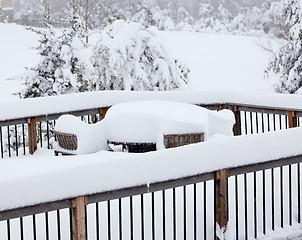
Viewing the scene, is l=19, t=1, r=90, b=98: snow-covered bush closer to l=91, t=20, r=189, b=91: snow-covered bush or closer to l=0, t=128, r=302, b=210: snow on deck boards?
l=91, t=20, r=189, b=91: snow-covered bush

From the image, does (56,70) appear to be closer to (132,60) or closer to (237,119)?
(132,60)

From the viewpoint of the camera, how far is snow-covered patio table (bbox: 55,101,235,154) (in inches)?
A: 289

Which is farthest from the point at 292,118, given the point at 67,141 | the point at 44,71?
the point at 44,71

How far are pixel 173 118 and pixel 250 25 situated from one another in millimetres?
26588

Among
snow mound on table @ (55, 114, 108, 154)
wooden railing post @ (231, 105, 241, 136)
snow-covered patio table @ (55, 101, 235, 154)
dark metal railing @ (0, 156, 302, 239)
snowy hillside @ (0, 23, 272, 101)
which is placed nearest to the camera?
dark metal railing @ (0, 156, 302, 239)

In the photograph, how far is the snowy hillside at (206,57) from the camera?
2477 centimetres

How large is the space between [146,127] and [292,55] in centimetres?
1266

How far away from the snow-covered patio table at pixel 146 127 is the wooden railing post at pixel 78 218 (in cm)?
349

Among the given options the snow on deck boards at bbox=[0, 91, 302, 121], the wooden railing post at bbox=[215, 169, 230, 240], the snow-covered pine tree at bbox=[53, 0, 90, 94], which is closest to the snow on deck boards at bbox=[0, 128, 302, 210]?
the wooden railing post at bbox=[215, 169, 230, 240]

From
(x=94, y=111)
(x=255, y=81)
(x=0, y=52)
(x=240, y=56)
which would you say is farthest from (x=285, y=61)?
(x=0, y=52)

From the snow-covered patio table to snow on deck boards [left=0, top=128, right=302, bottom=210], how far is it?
2.62 meters

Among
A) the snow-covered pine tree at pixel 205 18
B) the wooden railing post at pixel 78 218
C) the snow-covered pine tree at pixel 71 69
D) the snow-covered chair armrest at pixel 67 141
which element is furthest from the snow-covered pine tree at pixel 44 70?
the snow-covered pine tree at pixel 205 18

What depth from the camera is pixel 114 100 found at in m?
8.53

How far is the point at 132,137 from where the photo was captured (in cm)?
752
